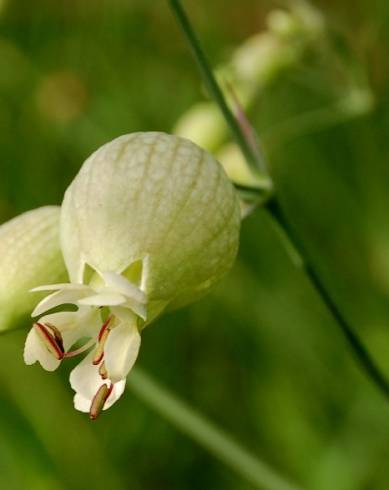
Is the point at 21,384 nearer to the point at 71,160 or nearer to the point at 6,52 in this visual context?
the point at 71,160

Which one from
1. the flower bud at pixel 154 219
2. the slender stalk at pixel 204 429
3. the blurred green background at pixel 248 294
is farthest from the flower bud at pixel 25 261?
the blurred green background at pixel 248 294

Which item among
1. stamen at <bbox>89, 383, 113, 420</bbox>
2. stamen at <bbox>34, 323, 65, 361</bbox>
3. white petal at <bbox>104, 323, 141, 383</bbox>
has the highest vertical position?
stamen at <bbox>34, 323, 65, 361</bbox>

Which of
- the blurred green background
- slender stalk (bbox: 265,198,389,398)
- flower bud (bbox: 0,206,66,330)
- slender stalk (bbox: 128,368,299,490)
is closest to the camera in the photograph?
flower bud (bbox: 0,206,66,330)

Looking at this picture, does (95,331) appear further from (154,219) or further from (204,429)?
(204,429)

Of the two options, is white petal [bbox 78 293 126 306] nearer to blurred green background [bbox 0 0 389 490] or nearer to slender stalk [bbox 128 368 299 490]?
slender stalk [bbox 128 368 299 490]

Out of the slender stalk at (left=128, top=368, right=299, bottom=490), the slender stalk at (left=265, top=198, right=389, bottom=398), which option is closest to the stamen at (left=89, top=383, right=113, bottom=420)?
the slender stalk at (left=265, top=198, right=389, bottom=398)

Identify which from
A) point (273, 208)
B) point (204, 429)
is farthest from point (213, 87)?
point (204, 429)

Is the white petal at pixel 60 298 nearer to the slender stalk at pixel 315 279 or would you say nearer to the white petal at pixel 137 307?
the white petal at pixel 137 307
